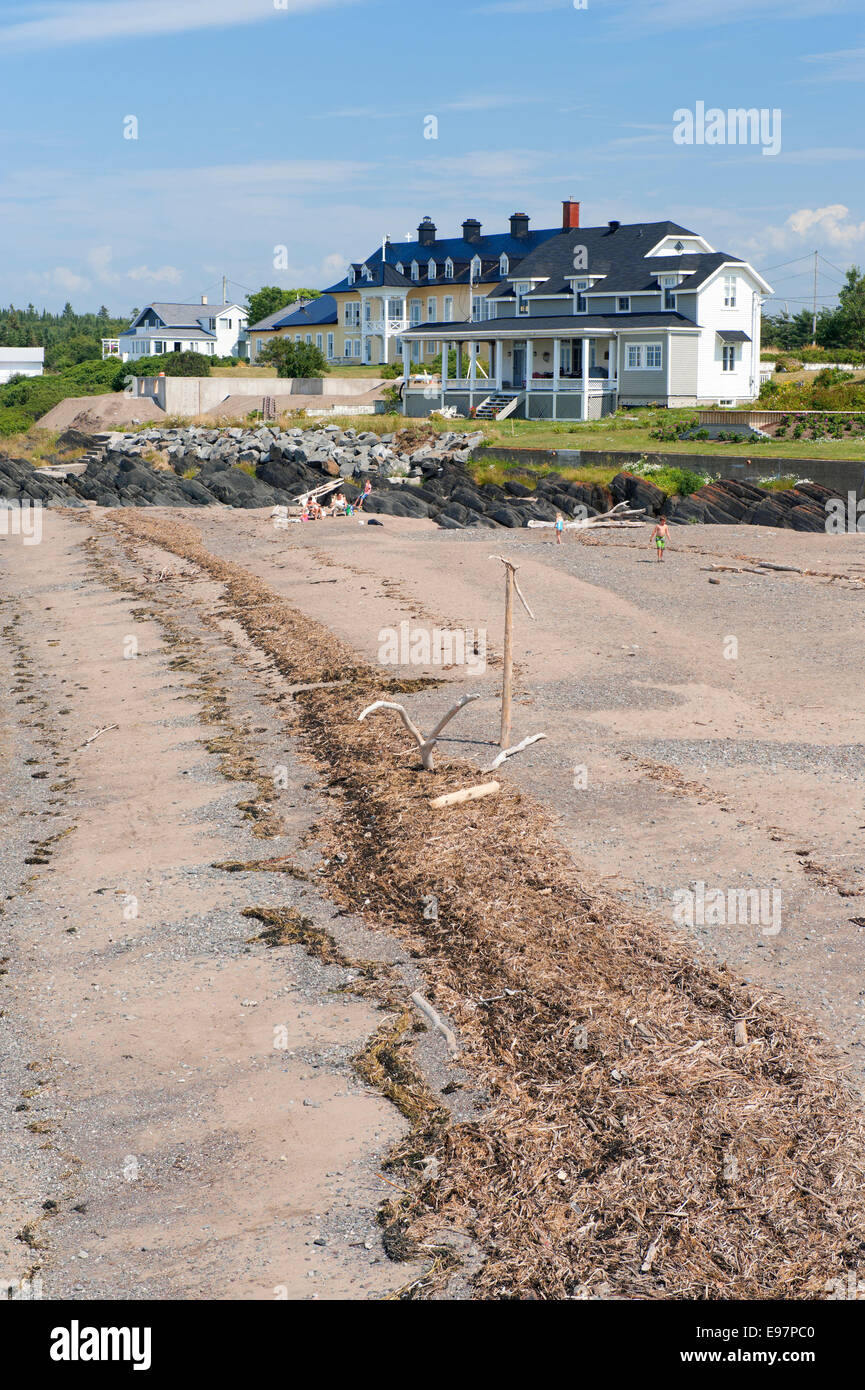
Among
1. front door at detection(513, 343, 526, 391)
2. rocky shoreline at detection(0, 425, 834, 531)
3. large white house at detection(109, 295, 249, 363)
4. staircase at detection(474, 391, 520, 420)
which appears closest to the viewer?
rocky shoreline at detection(0, 425, 834, 531)

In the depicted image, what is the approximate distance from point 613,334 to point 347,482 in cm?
1669

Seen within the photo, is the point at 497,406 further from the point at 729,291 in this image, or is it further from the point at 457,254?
the point at 457,254

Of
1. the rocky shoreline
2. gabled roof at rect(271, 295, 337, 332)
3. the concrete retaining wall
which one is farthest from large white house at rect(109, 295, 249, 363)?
the rocky shoreline

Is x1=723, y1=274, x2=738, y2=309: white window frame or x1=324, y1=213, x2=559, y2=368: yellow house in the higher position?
x1=324, y1=213, x2=559, y2=368: yellow house

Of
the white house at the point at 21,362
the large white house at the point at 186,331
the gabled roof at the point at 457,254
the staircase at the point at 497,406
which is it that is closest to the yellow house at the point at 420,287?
the gabled roof at the point at 457,254

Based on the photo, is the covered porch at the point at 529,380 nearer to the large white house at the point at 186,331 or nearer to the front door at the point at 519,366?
the front door at the point at 519,366

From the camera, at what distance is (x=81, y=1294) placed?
18.4 ft

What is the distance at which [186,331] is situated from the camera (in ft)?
354

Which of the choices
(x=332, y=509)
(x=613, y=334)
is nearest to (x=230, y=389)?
(x=613, y=334)

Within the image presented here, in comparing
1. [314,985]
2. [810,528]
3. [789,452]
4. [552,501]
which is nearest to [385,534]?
[552,501]

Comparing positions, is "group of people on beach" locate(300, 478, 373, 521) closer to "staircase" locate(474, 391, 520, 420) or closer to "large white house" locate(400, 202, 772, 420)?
"large white house" locate(400, 202, 772, 420)

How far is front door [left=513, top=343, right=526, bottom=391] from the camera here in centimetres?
5667

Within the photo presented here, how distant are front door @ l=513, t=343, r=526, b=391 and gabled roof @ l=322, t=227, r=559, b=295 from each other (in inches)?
477

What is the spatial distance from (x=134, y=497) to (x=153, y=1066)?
1437 inches
